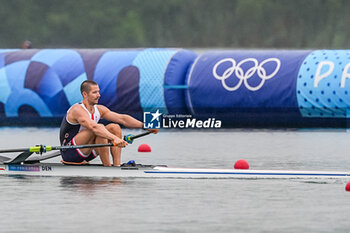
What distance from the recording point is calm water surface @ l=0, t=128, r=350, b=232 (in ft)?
32.8

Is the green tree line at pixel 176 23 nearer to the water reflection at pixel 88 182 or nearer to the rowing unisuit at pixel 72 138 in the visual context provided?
the rowing unisuit at pixel 72 138

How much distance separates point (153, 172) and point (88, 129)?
1.24 m

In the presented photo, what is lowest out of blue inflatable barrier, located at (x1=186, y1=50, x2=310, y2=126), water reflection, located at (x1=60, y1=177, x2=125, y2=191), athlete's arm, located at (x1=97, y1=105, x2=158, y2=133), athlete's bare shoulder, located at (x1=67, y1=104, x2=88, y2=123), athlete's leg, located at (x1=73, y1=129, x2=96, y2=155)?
blue inflatable barrier, located at (x1=186, y1=50, x2=310, y2=126)

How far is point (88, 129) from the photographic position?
1464cm

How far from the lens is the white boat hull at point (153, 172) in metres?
14.0

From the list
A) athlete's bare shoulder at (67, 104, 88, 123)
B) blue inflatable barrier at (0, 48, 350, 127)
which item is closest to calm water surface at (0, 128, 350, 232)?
athlete's bare shoulder at (67, 104, 88, 123)

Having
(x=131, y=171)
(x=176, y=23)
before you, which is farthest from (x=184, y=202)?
(x=176, y=23)

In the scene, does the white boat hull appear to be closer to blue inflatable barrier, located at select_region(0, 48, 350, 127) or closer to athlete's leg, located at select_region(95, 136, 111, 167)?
athlete's leg, located at select_region(95, 136, 111, 167)

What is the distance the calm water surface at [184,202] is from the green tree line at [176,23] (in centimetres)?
4364

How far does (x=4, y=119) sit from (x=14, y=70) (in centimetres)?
156

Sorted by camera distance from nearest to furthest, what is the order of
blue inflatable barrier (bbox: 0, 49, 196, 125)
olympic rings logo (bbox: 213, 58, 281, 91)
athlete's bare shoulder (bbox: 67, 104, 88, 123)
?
athlete's bare shoulder (bbox: 67, 104, 88, 123) < olympic rings logo (bbox: 213, 58, 281, 91) < blue inflatable barrier (bbox: 0, 49, 196, 125)

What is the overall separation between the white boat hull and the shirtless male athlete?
0.29 m

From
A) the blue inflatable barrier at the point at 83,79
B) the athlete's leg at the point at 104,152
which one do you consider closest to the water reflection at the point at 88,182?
the athlete's leg at the point at 104,152

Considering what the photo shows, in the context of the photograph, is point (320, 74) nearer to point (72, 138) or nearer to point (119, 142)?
point (72, 138)
